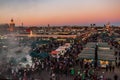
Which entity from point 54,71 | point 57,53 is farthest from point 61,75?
point 57,53

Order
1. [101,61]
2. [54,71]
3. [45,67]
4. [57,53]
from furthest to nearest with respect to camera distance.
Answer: [57,53], [101,61], [45,67], [54,71]

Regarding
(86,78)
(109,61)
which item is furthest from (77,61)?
(86,78)

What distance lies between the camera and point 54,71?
22.3 metres

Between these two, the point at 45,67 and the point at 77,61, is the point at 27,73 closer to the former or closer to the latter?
the point at 45,67

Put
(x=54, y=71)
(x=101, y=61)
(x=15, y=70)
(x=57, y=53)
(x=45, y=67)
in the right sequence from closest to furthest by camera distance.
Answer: (x=15, y=70) → (x=54, y=71) → (x=45, y=67) → (x=101, y=61) → (x=57, y=53)

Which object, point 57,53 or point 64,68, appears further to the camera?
point 57,53

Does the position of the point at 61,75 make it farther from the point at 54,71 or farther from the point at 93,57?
the point at 93,57

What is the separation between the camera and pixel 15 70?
20.5 metres

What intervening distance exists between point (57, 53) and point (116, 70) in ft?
30.5

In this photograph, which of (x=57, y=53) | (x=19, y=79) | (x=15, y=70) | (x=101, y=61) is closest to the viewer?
(x=19, y=79)

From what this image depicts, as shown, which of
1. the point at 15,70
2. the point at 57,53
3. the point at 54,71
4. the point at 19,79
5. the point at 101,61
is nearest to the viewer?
the point at 19,79

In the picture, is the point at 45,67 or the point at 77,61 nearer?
the point at 45,67

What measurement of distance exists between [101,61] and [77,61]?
2.90 meters

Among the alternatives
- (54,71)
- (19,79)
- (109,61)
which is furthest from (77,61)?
(19,79)
